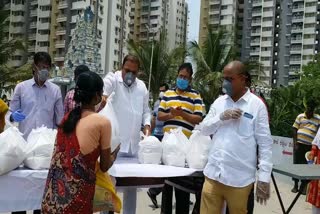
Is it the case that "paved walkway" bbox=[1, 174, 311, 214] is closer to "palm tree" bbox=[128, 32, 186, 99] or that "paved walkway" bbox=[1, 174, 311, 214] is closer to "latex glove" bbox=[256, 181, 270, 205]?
"latex glove" bbox=[256, 181, 270, 205]

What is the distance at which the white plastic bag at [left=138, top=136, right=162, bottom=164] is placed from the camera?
3.80 m

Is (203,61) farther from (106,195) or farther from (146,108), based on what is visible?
(106,195)

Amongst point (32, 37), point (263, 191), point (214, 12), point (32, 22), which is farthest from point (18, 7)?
point (263, 191)

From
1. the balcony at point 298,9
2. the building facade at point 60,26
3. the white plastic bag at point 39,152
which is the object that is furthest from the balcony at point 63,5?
the white plastic bag at point 39,152

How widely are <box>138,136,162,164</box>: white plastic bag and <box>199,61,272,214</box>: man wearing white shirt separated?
0.51 m

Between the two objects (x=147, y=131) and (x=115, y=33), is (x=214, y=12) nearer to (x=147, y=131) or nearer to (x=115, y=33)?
(x=115, y=33)

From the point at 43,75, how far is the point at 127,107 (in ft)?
3.20

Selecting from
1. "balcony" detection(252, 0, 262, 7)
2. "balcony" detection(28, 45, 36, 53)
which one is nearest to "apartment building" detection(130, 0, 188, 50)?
"balcony" detection(252, 0, 262, 7)

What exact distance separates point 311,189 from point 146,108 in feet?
8.63

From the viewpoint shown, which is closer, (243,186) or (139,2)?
(243,186)

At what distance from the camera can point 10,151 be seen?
3078 millimetres

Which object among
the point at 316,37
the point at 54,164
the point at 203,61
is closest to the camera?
the point at 54,164

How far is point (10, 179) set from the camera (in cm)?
311

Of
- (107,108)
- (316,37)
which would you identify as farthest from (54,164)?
(316,37)
